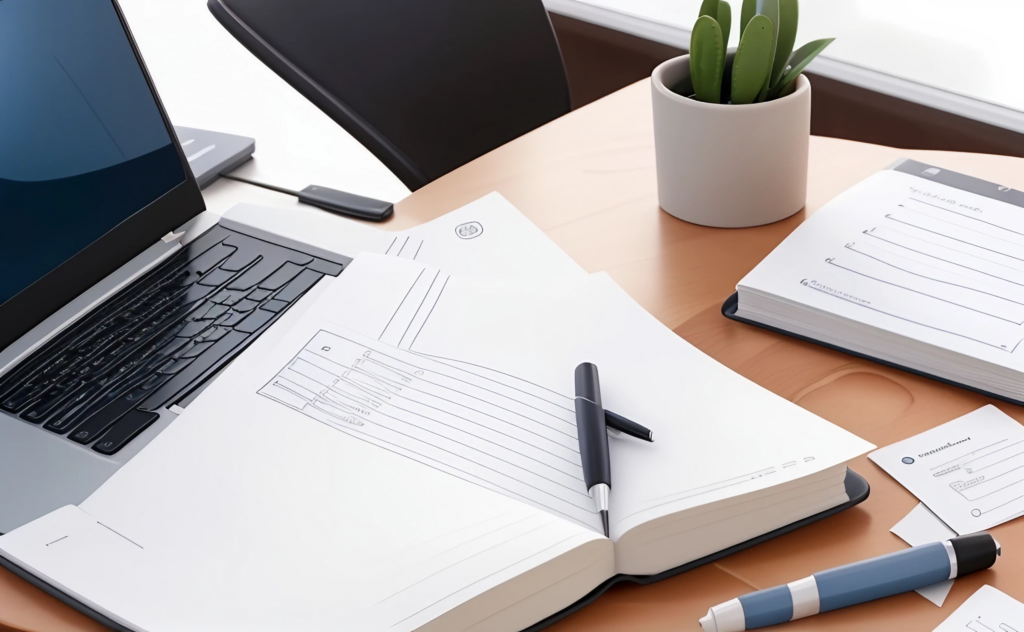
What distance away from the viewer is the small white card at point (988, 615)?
507mm

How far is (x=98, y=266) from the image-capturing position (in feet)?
2.68

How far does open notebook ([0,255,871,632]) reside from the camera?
51 cm

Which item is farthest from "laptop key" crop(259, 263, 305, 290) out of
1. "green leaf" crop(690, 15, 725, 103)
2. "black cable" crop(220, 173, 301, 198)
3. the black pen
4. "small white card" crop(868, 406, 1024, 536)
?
"small white card" crop(868, 406, 1024, 536)

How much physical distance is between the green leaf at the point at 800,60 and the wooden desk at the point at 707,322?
139mm

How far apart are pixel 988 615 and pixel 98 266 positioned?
77 centimetres

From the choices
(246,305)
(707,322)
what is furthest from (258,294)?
(707,322)

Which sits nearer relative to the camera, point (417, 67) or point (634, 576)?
point (634, 576)

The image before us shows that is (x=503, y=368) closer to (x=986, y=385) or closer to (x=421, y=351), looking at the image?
(x=421, y=351)

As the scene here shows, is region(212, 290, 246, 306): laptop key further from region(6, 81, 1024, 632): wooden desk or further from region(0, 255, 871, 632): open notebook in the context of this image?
region(6, 81, 1024, 632): wooden desk

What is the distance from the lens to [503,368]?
68 cm

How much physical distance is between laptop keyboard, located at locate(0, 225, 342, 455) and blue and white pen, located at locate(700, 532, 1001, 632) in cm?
45

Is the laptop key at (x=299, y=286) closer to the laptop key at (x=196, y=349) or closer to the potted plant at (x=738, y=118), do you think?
the laptop key at (x=196, y=349)

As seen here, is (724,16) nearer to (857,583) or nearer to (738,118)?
(738,118)

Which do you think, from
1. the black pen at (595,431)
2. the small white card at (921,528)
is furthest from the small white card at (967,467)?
the black pen at (595,431)
